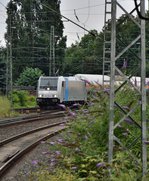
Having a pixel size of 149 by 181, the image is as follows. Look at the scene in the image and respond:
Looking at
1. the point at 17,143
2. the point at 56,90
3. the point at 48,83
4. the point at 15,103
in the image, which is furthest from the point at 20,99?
the point at 17,143

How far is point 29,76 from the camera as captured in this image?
5538 centimetres

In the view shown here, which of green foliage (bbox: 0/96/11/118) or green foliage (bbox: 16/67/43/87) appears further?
green foliage (bbox: 16/67/43/87)

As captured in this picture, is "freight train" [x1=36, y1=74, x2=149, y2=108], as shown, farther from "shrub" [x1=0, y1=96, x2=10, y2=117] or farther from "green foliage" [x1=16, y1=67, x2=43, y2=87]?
"green foliage" [x1=16, y1=67, x2=43, y2=87]

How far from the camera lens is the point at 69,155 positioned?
855 cm

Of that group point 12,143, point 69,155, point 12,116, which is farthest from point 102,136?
point 12,116

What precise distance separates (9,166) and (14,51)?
54.0 m

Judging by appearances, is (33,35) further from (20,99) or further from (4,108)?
(4,108)

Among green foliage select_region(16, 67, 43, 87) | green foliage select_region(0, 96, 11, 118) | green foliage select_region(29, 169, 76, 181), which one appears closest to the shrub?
green foliage select_region(0, 96, 11, 118)

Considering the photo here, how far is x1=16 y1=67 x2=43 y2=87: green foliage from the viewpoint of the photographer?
5475cm

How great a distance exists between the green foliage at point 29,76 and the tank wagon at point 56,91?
21001mm

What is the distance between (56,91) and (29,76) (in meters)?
23.9

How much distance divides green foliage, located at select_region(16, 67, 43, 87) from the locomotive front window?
21778 mm

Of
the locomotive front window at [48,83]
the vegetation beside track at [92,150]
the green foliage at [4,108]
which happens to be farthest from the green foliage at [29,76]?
the vegetation beside track at [92,150]

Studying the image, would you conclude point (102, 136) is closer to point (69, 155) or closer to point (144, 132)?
point (69, 155)
